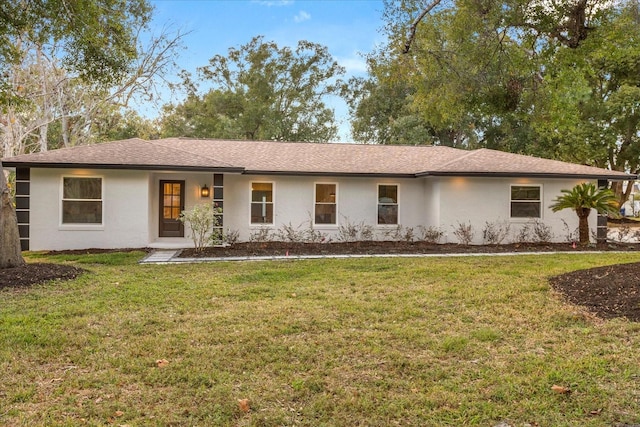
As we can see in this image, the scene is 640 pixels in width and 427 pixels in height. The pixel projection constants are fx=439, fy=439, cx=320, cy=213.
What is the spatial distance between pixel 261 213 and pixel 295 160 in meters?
2.22

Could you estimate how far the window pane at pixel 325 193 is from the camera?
14641mm

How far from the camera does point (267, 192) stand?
570 inches

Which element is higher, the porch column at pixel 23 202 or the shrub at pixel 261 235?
the porch column at pixel 23 202

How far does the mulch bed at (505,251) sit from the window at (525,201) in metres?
1.15

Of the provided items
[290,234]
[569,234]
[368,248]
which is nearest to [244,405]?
[368,248]

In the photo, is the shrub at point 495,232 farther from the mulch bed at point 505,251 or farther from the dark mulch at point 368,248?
the mulch bed at point 505,251

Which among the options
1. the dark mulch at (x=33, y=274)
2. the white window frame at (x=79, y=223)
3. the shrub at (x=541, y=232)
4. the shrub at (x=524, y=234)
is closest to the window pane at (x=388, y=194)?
the shrub at (x=524, y=234)

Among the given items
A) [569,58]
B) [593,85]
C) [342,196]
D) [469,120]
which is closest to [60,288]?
[342,196]

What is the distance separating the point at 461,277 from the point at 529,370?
4.44m

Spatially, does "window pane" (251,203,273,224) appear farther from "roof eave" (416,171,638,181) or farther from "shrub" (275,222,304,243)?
"roof eave" (416,171,638,181)

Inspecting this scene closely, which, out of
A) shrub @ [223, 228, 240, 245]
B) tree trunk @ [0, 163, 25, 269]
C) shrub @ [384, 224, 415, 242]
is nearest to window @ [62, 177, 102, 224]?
shrub @ [223, 228, 240, 245]

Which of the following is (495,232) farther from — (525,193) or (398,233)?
(398,233)

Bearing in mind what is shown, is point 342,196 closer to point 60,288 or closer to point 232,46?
point 60,288

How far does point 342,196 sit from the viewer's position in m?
14.6
